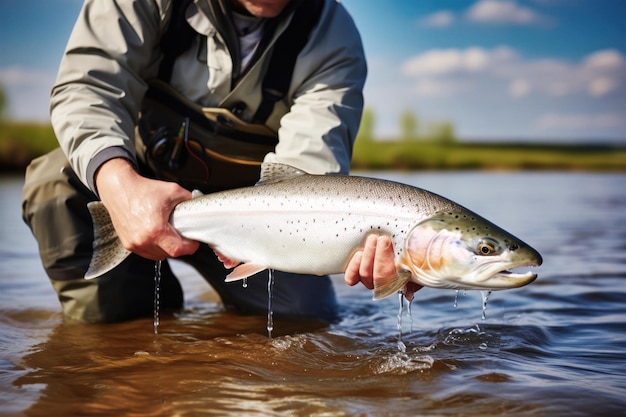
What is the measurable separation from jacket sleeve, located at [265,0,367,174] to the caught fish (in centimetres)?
51

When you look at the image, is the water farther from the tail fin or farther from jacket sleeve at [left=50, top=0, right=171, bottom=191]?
jacket sleeve at [left=50, top=0, right=171, bottom=191]

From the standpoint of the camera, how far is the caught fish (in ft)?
6.97

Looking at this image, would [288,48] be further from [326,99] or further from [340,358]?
[340,358]

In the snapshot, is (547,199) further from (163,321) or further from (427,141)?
(427,141)

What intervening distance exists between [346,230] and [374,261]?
0.43 ft

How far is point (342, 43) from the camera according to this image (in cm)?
313

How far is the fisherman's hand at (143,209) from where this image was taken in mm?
2357

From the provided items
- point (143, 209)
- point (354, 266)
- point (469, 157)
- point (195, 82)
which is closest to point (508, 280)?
point (354, 266)

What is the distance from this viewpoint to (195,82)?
10.1 ft

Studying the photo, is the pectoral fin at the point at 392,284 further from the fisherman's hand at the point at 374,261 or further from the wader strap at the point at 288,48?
the wader strap at the point at 288,48

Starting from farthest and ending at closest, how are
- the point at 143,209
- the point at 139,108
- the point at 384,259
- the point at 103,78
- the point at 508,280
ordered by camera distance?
the point at 139,108 < the point at 103,78 < the point at 143,209 < the point at 384,259 < the point at 508,280

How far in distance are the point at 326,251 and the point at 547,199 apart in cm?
923

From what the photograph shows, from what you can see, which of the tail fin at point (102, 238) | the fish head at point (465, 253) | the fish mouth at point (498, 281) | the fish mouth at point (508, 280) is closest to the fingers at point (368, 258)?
the fish head at point (465, 253)

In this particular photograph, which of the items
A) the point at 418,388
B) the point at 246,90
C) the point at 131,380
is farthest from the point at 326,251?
the point at 246,90
